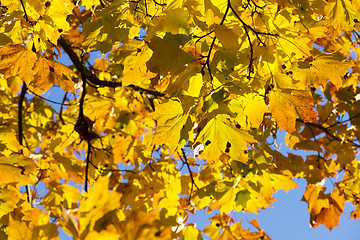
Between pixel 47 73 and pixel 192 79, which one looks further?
pixel 47 73

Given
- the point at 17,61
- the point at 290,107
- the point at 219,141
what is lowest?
the point at 219,141

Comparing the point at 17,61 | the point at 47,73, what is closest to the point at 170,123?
the point at 47,73

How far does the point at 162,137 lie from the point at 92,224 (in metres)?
0.84

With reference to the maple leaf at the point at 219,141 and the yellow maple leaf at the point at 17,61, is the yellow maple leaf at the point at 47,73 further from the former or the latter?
the maple leaf at the point at 219,141

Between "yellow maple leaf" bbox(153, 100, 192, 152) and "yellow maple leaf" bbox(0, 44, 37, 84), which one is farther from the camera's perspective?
"yellow maple leaf" bbox(0, 44, 37, 84)

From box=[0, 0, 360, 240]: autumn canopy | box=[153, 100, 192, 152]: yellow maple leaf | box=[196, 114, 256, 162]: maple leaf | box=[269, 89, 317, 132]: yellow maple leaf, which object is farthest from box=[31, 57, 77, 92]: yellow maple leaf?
box=[269, 89, 317, 132]: yellow maple leaf

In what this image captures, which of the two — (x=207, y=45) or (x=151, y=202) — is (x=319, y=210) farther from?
(x=207, y=45)

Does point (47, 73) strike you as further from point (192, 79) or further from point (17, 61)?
point (192, 79)

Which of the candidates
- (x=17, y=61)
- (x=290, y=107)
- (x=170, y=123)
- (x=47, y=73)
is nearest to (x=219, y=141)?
(x=170, y=123)

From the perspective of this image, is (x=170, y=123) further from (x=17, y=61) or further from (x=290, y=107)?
(x=17, y=61)

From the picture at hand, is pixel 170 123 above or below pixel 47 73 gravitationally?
below

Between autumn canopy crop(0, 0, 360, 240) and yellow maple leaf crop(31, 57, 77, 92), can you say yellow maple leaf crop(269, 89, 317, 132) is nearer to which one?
autumn canopy crop(0, 0, 360, 240)

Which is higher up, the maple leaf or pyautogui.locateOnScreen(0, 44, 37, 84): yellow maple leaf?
pyautogui.locateOnScreen(0, 44, 37, 84): yellow maple leaf

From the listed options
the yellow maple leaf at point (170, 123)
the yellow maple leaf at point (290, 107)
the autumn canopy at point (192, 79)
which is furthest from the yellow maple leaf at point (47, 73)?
the yellow maple leaf at point (290, 107)
